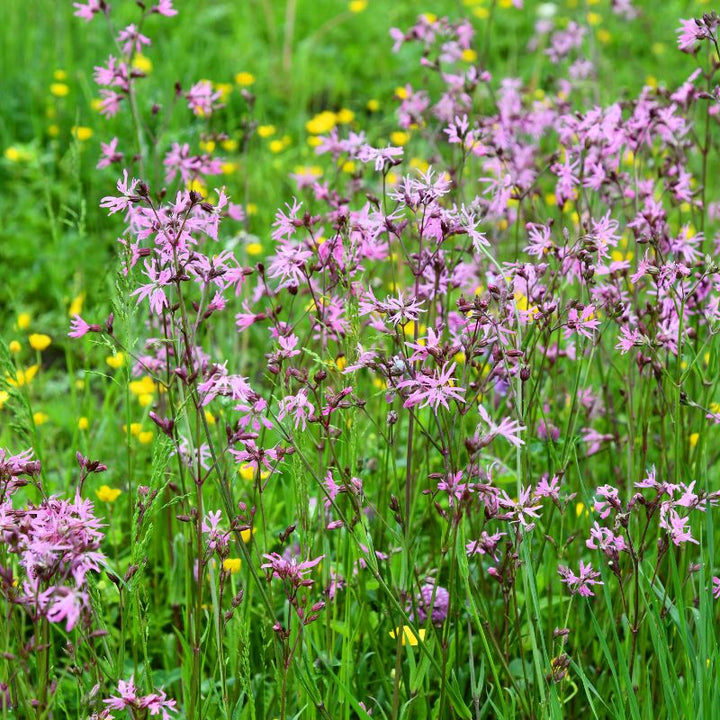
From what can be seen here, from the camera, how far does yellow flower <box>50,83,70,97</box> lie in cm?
559

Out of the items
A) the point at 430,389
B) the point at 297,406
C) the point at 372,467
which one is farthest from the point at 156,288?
the point at 372,467

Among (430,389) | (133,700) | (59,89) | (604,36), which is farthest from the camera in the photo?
(604,36)

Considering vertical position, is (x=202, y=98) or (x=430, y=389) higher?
(x=202, y=98)

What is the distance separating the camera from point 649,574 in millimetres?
2330

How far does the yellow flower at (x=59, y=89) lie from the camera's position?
5.59 meters

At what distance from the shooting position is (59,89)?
5625 mm

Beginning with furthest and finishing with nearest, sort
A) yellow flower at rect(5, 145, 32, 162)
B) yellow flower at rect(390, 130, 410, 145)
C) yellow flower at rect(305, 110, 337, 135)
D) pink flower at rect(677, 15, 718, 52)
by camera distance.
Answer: yellow flower at rect(305, 110, 337, 135) → yellow flower at rect(390, 130, 410, 145) → yellow flower at rect(5, 145, 32, 162) → pink flower at rect(677, 15, 718, 52)

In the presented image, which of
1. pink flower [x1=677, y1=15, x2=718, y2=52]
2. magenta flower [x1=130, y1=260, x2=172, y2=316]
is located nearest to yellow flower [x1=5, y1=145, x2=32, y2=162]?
magenta flower [x1=130, y1=260, x2=172, y2=316]

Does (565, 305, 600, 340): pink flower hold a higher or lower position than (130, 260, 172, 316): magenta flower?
lower

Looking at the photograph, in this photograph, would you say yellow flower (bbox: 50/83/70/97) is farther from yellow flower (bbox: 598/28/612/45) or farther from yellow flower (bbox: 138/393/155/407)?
yellow flower (bbox: 598/28/612/45)

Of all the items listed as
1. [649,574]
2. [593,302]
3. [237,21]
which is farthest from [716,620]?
[237,21]

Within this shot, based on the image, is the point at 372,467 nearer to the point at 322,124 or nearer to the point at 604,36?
the point at 322,124

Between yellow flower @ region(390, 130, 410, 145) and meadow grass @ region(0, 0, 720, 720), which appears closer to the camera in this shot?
meadow grass @ region(0, 0, 720, 720)

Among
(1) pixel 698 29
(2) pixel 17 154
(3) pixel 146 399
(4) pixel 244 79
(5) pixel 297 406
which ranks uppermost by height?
(1) pixel 698 29
